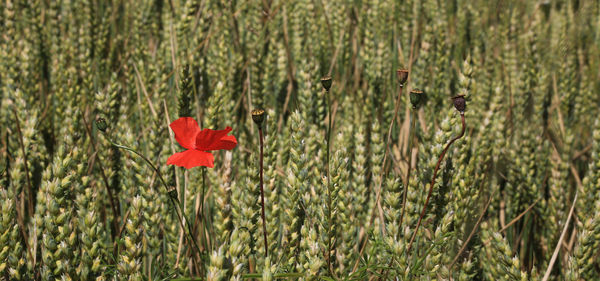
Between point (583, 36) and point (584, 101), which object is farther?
point (583, 36)

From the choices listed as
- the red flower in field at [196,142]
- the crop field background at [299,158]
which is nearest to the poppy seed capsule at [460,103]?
the crop field background at [299,158]

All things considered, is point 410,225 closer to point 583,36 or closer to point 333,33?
point 333,33

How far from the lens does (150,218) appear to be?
3.15 ft

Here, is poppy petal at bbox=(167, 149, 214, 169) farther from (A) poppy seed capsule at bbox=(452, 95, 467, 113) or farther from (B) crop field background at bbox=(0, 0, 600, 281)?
(A) poppy seed capsule at bbox=(452, 95, 467, 113)

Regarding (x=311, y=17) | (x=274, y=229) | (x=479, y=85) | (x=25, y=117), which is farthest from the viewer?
(x=311, y=17)

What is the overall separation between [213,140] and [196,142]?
0.03 meters

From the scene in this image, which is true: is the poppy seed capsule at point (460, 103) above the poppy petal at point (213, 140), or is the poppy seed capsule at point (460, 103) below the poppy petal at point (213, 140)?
above

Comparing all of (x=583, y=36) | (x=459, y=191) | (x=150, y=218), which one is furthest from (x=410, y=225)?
(x=583, y=36)

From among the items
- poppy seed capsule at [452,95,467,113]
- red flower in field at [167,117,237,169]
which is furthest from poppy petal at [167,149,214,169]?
poppy seed capsule at [452,95,467,113]

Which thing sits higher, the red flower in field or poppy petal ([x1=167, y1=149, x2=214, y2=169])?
the red flower in field

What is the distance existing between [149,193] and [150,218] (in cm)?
5

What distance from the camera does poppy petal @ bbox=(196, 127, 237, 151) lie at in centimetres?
85

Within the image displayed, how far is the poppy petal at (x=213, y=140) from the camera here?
33.5 inches

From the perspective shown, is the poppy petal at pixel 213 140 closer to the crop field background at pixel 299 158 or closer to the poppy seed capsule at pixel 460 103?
the crop field background at pixel 299 158
